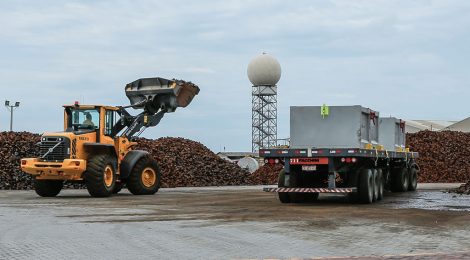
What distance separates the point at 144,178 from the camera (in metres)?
24.0

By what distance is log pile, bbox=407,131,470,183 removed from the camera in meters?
39.7

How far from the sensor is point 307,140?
64.7ft

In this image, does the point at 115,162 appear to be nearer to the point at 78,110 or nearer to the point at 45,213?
the point at 78,110

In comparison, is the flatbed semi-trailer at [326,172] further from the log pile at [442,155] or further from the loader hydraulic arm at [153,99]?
the log pile at [442,155]

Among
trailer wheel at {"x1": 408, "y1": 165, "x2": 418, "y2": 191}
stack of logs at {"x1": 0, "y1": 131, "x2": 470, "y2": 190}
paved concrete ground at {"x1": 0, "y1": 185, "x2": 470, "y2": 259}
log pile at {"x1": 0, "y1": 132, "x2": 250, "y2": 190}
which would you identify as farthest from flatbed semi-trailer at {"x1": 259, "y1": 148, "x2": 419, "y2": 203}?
log pile at {"x1": 0, "y1": 132, "x2": 250, "y2": 190}

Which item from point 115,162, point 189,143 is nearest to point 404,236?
point 115,162

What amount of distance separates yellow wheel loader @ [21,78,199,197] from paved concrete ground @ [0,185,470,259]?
3.26m

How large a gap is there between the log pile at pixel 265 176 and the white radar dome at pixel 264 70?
3597 centimetres

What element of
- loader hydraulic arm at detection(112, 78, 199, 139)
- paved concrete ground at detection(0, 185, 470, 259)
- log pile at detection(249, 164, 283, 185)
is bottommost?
paved concrete ground at detection(0, 185, 470, 259)

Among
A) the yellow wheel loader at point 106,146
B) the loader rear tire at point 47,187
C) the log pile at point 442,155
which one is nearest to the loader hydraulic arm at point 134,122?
the yellow wheel loader at point 106,146

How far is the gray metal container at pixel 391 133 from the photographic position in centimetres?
2289

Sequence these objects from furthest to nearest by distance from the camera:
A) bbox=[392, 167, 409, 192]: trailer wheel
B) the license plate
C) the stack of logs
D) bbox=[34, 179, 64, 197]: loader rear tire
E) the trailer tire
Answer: the stack of logs, bbox=[392, 167, 409, 192]: trailer wheel, bbox=[34, 179, 64, 197]: loader rear tire, the trailer tire, the license plate

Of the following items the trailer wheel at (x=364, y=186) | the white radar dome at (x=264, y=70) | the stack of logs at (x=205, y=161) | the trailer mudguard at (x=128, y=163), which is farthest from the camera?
the white radar dome at (x=264, y=70)

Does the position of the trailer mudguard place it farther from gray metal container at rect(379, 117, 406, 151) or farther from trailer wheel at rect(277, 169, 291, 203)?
gray metal container at rect(379, 117, 406, 151)
